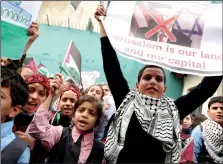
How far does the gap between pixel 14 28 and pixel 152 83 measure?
33.8 inches

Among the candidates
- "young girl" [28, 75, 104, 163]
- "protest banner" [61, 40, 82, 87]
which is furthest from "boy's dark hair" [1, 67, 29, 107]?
"protest banner" [61, 40, 82, 87]

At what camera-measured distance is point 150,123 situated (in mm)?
1920

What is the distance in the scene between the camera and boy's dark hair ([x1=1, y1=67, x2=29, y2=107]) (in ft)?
5.95

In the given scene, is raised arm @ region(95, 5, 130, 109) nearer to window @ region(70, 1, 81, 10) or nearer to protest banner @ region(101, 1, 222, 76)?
protest banner @ region(101, 1, 222, 76)

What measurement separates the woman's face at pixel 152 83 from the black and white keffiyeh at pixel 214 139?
623 mm

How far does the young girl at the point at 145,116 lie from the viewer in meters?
1.89

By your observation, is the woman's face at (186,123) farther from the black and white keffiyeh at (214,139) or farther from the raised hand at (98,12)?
the raised hand at (98,12)

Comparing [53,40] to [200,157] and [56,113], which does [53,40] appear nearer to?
[56,113]

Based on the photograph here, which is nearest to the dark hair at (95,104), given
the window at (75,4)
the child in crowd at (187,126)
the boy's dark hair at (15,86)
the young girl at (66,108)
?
the young girl at (66,108)

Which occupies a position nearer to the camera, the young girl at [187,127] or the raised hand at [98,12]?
the raised hand at [98,12]

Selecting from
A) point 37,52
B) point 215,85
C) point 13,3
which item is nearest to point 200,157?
point 215,85

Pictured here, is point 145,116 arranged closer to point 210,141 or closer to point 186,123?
point 210,141

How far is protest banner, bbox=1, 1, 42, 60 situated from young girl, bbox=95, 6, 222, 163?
1.46 feet

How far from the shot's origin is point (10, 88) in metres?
1.82
